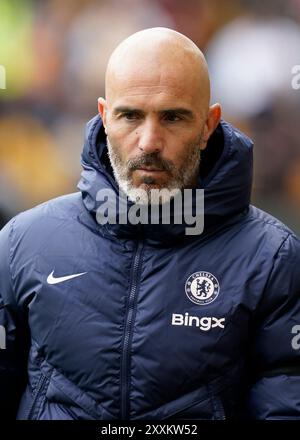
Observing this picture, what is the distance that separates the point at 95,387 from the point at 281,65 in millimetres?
3821

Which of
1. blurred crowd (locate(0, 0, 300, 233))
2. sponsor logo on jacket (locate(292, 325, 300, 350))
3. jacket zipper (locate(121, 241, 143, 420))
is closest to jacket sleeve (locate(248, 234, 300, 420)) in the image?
sponsor logo on jacket (locate(292, 325, 300, 350))

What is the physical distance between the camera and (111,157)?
2193mm

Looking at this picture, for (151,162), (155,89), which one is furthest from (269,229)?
(155,89)

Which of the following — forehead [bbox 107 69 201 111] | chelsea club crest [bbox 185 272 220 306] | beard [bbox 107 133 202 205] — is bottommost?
chelsea club crest [bbox 185 272 220 306]

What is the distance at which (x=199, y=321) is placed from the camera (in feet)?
6.63

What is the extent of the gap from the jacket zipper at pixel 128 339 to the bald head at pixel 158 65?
1.39 feet

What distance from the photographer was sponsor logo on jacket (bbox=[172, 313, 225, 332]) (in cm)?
201

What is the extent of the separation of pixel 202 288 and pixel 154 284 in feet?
0.38

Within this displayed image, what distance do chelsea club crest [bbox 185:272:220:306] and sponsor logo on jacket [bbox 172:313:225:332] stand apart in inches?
1.6

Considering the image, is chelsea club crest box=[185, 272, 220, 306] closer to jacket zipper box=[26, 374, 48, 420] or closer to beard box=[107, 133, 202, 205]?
beard box=[107, 133, 202, 205]

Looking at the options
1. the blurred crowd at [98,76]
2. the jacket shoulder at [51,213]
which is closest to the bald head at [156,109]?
the jacket shoulder at [51,213]

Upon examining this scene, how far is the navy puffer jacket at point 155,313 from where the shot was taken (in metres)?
1.99

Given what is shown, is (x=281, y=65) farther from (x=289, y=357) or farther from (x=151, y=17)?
(x=289, y=357)
